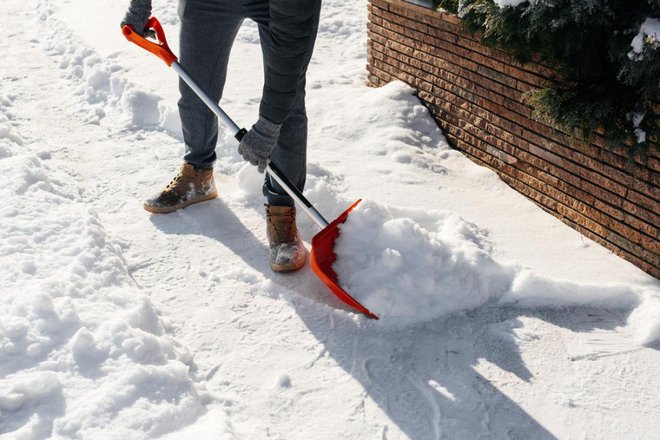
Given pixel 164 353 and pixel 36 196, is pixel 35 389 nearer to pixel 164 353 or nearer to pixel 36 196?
pixel 164 353

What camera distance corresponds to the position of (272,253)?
302 cm

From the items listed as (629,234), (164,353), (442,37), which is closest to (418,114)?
(442,37)

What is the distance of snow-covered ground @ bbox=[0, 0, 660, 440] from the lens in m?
2.21

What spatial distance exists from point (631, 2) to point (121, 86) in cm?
320

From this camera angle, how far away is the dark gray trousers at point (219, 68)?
293 cm

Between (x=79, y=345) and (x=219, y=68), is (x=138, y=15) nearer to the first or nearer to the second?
(x=219, y=68)

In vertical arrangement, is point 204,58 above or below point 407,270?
above

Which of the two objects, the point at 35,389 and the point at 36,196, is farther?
the point at 36,196

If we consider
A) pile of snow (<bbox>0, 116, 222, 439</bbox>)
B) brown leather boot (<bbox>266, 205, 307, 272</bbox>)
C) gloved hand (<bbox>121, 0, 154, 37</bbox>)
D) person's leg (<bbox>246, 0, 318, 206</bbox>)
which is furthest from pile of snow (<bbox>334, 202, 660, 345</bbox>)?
gloved hand (<bbox>121, 0, 154, 37</bbox>)

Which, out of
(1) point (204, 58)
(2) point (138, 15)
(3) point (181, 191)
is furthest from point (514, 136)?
(2) point (138, 15)

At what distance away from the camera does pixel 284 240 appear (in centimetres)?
304

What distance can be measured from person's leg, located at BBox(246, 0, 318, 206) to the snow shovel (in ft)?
0.32

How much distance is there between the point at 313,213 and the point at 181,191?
817 millimetres

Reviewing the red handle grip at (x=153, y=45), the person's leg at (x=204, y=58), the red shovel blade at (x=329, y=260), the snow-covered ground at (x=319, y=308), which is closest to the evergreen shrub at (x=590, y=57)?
the snow-covered ground at (x=319, y=308)
